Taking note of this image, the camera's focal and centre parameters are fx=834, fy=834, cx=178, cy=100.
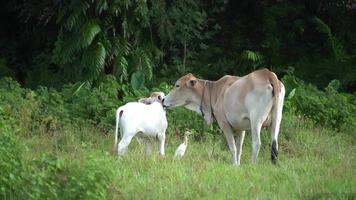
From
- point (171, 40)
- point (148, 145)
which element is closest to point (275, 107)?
point (148, 145)

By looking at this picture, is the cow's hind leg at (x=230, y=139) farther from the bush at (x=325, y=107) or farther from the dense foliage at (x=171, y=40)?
the dense foliage at (x=171, y=40)

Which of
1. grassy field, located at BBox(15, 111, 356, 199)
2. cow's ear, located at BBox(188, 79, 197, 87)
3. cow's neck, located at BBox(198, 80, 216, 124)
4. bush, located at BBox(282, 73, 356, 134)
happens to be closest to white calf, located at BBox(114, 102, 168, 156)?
grassy field, located at BBox(15, 111, 356, 199)

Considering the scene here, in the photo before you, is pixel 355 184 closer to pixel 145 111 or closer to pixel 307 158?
pixel 307 158

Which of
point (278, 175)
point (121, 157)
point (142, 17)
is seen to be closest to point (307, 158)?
point (278, 175)

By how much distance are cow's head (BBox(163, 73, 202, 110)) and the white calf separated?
912 mm

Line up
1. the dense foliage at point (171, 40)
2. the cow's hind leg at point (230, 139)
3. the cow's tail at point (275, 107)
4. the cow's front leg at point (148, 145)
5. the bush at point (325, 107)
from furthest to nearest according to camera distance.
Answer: the dense foliage at point (171, 40)
the bush at point (325, 107)
the cow's front leg at point (148, 145)
the cow's hind leg at point (230, 139)
the cow's tail at point (275, 107)

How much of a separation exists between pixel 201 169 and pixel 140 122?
1362 mm

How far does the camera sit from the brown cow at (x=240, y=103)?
34.7 ft

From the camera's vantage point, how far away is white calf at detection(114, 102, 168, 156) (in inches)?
417

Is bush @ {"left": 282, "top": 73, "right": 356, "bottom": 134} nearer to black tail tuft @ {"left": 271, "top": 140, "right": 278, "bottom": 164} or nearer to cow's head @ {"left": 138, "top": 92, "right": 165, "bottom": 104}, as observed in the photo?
cow's head @ {"left": 138, "top": 92, "right": 165, "bottom": 104}

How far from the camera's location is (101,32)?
1491 centimetres

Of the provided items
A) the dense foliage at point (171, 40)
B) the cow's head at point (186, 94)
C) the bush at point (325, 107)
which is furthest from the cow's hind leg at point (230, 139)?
the dense foliage at point (171, 40)

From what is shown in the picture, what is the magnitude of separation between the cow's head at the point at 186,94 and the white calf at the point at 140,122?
912mm

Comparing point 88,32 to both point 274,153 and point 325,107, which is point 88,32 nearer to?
point 325,107
